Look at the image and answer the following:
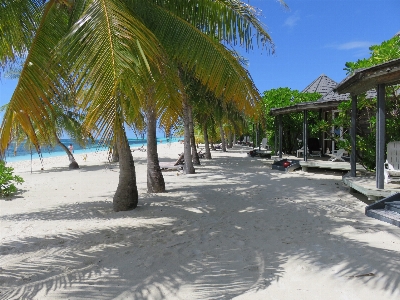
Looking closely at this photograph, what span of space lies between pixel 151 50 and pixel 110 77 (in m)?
1.06

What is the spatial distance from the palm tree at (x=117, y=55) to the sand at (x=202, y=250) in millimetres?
1421

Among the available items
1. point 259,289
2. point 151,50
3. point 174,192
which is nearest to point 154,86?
point 151,50

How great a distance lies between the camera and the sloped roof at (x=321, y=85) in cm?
1846

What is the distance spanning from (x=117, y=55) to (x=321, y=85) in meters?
18.0

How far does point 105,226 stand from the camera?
220 inches

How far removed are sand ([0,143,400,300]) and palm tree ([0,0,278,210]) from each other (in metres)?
1.42

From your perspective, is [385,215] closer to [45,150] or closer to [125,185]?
[125,185]

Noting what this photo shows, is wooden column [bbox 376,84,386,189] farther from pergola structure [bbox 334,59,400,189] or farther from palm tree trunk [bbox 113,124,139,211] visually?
palm tree trunk [bbox 113,124,139,211]

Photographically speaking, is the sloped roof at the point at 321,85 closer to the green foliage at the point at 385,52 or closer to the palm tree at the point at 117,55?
the green foliage at the point at 385,52

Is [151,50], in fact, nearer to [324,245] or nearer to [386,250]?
[324,245]

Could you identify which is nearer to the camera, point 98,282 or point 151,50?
point 98,282

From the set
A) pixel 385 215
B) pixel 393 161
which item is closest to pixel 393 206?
pixel 385 215

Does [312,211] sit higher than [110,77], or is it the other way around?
[110,77]

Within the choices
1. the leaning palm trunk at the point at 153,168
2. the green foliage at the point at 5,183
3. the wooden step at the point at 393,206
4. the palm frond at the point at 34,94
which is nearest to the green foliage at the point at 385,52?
the wooden step at the point at 393,206
